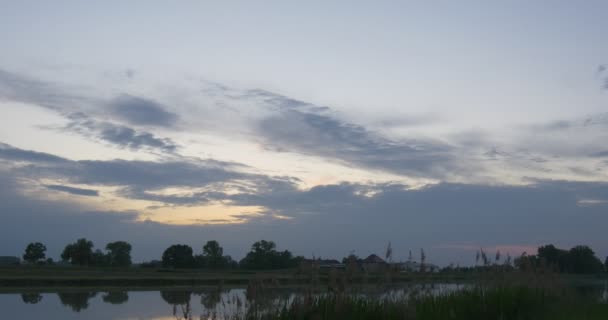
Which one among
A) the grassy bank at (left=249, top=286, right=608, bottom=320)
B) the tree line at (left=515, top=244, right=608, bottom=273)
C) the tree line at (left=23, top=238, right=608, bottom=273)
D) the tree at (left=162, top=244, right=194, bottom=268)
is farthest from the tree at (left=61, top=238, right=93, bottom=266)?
the grassy bank at (left=249, top=286, right=608, bottom=320)

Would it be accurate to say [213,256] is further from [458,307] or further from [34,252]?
[458,307]

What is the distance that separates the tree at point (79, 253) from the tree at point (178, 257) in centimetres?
1742

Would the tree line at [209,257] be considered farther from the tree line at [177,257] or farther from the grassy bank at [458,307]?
the grassy bank at [458,307]

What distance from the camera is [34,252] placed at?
9744cm

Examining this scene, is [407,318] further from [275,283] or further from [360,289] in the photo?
[275,283]

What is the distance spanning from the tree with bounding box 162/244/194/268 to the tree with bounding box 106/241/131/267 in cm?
2022

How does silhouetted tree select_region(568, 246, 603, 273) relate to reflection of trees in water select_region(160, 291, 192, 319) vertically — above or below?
above

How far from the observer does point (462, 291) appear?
1251cm

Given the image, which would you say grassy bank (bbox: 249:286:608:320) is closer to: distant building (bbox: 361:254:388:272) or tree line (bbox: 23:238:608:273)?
distant building (bbox: 361:254:388:272)

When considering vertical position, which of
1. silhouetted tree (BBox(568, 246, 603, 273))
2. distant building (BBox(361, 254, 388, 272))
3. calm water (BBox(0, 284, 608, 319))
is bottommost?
calm water (BBox(0, 284, 608, 319))

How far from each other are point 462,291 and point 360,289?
3.78 meters

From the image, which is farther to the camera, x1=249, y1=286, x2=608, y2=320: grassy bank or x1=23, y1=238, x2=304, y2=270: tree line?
x1=23, y1=238, x2=304, y2=270: tree line

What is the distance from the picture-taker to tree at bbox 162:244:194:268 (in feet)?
248

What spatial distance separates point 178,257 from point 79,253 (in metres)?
19.5
